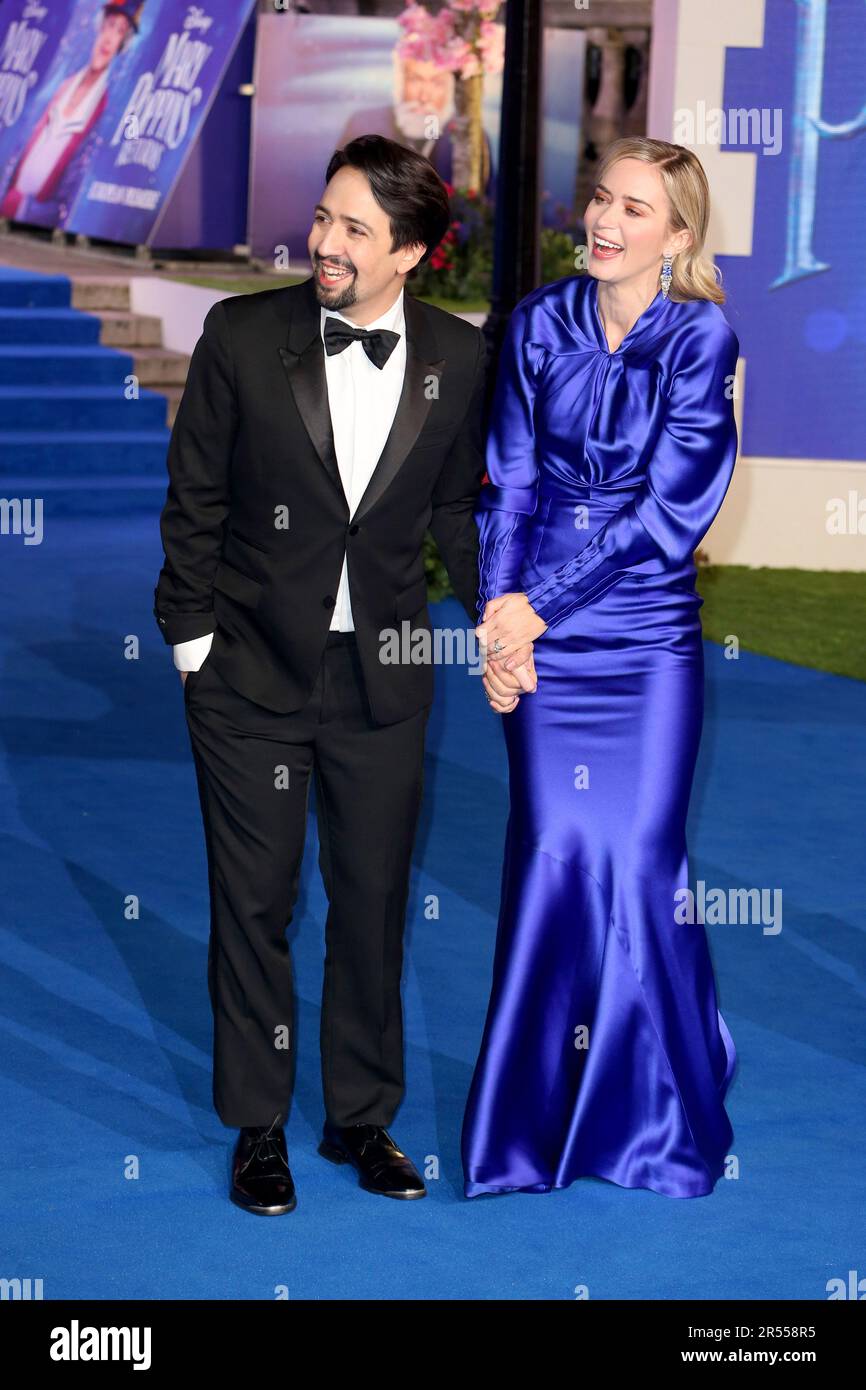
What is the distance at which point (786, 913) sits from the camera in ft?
20.9

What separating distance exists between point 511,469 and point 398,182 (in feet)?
2.17

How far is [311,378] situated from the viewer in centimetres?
400

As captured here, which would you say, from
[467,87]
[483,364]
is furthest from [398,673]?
[467,87]

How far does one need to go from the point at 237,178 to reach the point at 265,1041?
13.7m

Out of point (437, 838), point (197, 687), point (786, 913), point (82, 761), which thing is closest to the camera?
point (197, 687)

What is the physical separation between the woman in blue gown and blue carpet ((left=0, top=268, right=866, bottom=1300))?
0.22 m

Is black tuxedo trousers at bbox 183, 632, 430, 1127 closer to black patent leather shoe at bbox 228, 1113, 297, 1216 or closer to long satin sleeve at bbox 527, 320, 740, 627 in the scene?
black patent leather shoe at bbox 228, 1113, 297, 1216

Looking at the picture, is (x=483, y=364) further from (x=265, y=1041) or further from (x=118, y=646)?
(x=118, y=646)

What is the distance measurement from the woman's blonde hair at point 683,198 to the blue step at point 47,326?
12426mm

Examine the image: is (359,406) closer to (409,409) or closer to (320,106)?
(409,409)

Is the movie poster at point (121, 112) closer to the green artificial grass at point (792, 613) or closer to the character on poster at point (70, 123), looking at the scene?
the character on poster at point (70, 123)

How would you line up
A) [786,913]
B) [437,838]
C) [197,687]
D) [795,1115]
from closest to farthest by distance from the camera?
[197,687] → [795,1115] → [786,913] → [437,838]

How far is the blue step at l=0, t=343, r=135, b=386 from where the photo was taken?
15.4 metres

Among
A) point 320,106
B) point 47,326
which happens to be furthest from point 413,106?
point 47,326
